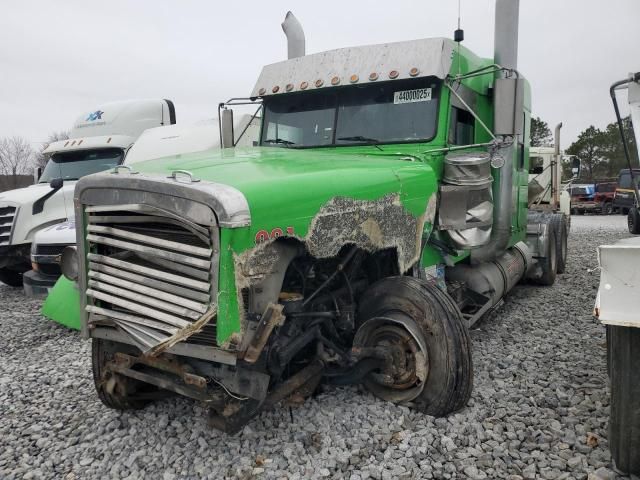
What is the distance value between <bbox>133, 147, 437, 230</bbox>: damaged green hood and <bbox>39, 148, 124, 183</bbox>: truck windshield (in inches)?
260

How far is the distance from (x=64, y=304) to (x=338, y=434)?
3.30m

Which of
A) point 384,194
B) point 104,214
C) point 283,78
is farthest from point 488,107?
point 104,214

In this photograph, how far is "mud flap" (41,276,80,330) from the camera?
16.3 ft

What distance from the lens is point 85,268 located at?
309 centimetres

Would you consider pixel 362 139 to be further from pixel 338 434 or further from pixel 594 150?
pixel 594 150

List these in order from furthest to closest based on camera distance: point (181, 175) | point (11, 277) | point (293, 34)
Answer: point (11, 277) → point (293, 34) → point (181, 175)

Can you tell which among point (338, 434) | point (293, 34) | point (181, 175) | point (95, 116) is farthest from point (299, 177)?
point (95, 116)

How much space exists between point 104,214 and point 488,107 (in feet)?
12.9

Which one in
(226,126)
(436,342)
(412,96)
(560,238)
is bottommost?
(436,342)

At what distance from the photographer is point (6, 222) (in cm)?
820

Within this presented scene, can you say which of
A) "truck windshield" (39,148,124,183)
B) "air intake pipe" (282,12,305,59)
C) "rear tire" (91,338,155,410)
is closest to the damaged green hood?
"rear tire" (91,338,155,410)

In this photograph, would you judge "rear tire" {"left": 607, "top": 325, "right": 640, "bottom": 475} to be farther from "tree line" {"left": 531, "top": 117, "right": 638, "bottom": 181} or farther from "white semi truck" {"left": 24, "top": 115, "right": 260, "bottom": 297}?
"tree line" {"left": 531, "top": 117, "right": 638, "bottom": 181}

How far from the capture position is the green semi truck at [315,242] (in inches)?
104

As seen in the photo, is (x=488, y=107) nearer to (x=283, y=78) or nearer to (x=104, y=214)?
(x=283, y=78)
